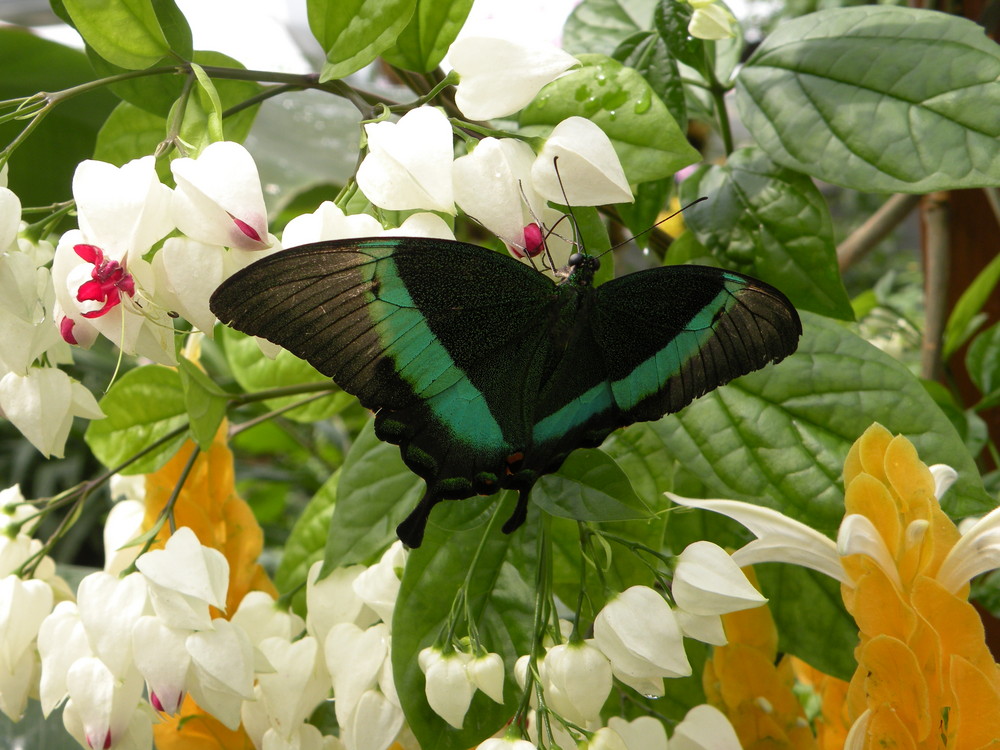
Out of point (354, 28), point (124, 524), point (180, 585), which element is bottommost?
point (124, 524)

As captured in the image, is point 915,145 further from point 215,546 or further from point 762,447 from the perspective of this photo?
point 215,546

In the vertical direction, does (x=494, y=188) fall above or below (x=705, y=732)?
above

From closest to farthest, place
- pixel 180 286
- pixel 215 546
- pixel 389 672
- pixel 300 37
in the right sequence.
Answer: pixel 180 286 < pixel 389 672 < pixel 215 546 < pixel 300 37

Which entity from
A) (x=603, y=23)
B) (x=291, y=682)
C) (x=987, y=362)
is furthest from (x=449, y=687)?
(x=987, y=362)

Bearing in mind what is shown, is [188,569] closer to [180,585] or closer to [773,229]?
[180,585]

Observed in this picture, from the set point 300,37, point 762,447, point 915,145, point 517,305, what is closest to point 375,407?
point 517,305

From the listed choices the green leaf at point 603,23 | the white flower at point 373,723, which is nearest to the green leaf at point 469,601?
the white flower at point 373,723
